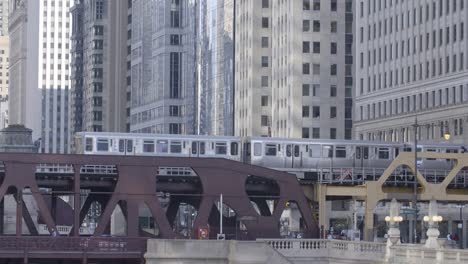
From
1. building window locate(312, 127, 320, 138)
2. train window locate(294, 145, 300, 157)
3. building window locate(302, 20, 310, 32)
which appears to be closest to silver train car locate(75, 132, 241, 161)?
train window locate(294, 145, 300, 157)

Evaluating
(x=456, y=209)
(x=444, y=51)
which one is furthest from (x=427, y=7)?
(x=456, y=209)

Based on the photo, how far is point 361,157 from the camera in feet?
383

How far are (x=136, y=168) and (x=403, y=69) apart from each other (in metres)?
63.1

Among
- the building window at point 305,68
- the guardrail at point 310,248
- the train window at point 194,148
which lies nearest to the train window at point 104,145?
the train window at point 194,148

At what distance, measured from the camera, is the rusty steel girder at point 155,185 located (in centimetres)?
9144

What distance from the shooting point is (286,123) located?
184 meters

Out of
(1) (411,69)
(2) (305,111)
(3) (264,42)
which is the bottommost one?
(2) (305,111)

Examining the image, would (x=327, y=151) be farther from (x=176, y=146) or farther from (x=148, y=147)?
(x=148, y=147)

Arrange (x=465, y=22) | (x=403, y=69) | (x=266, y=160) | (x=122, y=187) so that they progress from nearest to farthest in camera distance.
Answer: (x=122, y=187), (x=266, y=160), (x=465, y=22), (x=403, y=69)

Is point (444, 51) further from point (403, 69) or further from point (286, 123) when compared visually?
point (286, 123)

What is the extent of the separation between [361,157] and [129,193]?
27.9 meters

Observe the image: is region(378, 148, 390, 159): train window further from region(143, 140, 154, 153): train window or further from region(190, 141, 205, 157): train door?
region(143, 140, 154, 153): train window

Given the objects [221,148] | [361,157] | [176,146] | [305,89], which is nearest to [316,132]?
[305,89]

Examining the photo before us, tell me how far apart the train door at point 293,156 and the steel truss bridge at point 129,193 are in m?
12.0
